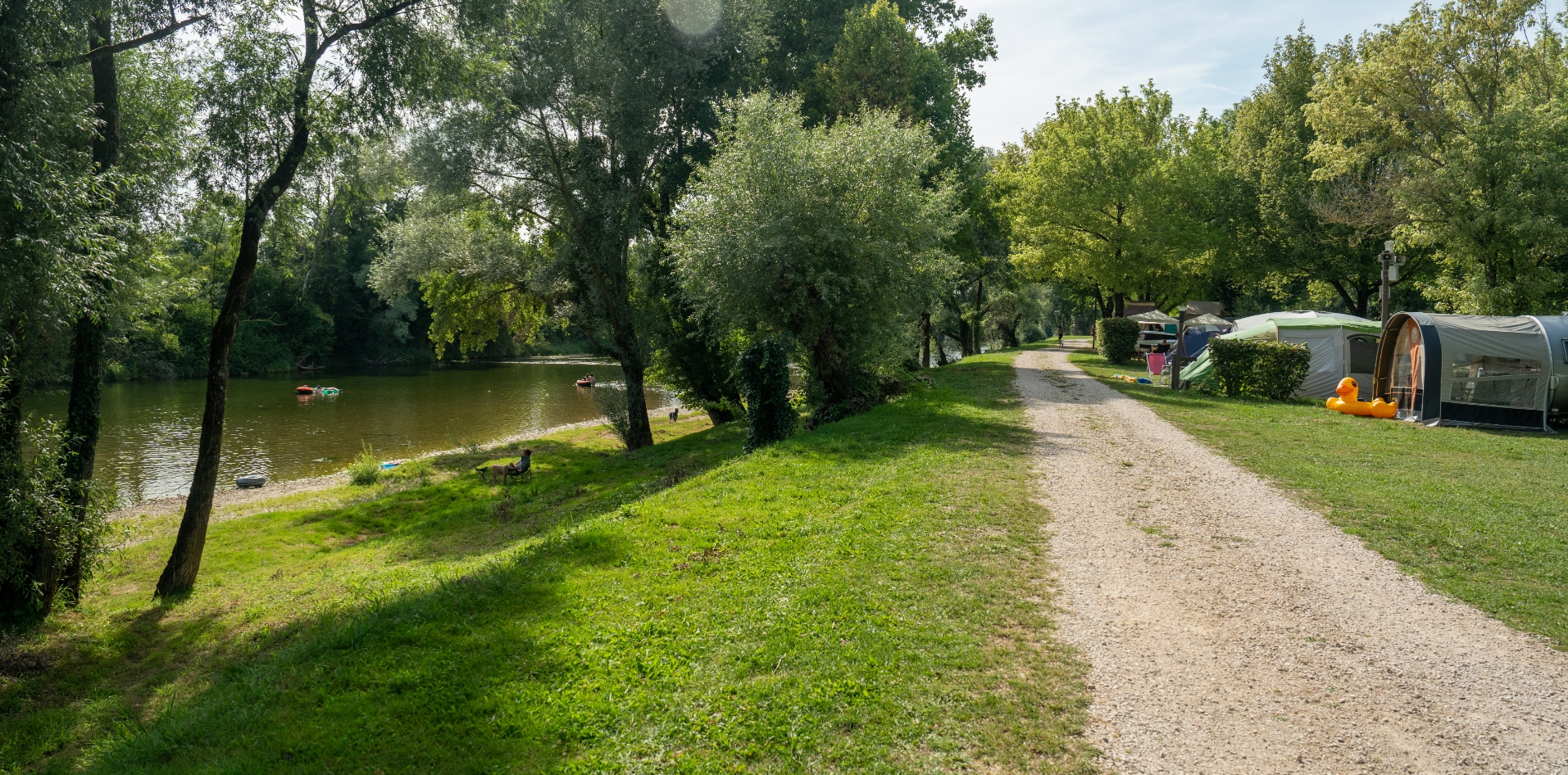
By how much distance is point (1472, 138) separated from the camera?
20.6 meters

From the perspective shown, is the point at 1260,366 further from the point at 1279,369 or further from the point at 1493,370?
the point at 1493,370

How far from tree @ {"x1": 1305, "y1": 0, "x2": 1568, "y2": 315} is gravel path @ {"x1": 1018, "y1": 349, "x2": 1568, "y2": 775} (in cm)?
1863

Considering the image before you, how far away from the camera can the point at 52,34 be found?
8086 mm

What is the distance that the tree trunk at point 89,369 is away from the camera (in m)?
9.20

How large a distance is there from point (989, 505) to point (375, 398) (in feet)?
133

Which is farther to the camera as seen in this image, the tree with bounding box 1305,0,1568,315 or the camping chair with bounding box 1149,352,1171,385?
the camping chair with bounding box 1149,352,1171,385

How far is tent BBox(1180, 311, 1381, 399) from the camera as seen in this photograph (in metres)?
20.3

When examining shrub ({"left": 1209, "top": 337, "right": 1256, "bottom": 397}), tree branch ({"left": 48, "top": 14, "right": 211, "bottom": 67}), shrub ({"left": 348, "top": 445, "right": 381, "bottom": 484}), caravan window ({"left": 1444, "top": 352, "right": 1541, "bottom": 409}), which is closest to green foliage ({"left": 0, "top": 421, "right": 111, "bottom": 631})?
tree branch ({"left": 48, "top": 14, "right": 211, "bottom": 67})

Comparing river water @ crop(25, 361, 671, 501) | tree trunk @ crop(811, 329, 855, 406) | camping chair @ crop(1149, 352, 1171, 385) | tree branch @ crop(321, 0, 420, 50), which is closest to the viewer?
tree branch @ crop(321, 0, 420, 50)

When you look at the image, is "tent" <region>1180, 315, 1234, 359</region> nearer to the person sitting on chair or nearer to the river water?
the river water

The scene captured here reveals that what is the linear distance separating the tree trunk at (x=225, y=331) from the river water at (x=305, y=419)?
318 inches

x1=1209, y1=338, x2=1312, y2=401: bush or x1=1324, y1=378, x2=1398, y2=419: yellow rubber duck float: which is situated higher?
x1=1209, y1=338, x2=1312, y2=401: bush

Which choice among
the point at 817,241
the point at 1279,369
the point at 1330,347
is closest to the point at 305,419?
the point at 817,241

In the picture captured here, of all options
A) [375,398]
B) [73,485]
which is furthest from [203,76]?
[375,398]
